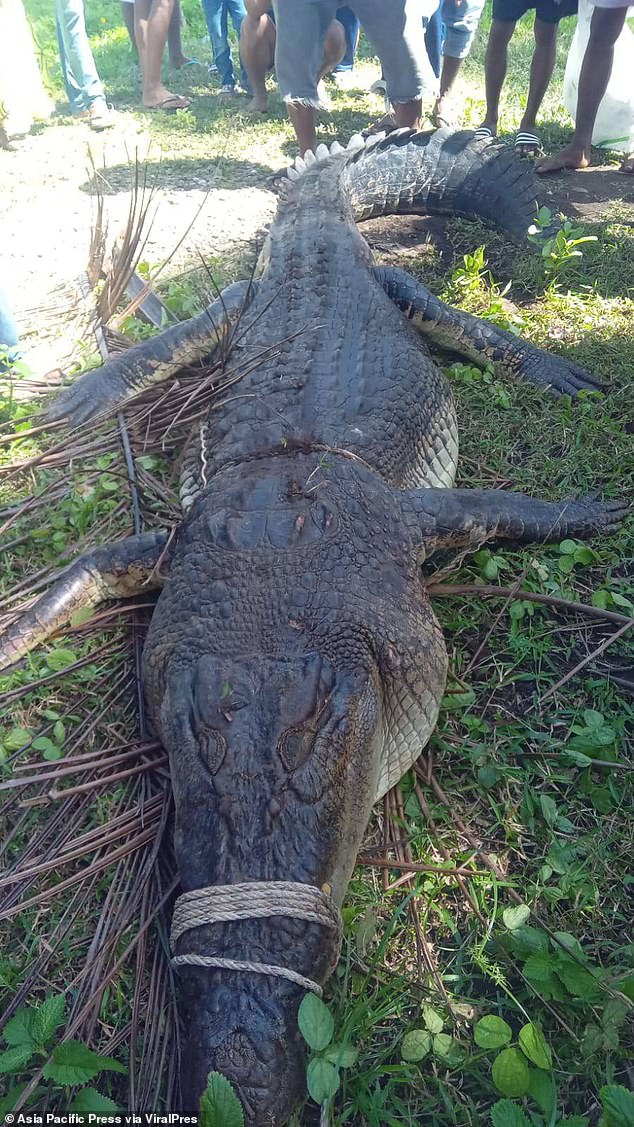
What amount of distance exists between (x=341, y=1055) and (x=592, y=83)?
6.11 m

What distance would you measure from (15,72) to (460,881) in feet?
28.4

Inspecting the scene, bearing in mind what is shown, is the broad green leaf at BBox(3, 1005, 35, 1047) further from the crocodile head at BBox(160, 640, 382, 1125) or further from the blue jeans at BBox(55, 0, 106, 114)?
the blue jeans at BBox(55, 0, 106, 114)

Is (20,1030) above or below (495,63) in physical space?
below

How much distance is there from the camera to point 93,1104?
1273 mm

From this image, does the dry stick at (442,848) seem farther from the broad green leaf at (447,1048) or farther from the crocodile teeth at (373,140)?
the crocodile teeth at (373,140)

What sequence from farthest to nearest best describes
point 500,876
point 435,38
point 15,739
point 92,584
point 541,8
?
1. point 435,38
2. point 541,8
3. point 92,584
4. point 15,739
5. point 500,876

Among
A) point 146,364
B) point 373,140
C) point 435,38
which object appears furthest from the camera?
point 435,38

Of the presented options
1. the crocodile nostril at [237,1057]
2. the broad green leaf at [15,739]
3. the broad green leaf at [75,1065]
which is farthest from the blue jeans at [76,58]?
the crocodile nostril at [237,1057]

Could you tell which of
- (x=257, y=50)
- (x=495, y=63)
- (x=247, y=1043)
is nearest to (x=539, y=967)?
(x=247, y=1043)

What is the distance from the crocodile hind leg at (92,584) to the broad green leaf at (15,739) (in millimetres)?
307

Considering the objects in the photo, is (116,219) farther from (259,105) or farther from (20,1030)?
(20,1030)

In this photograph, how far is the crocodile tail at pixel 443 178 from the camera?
4441 mm

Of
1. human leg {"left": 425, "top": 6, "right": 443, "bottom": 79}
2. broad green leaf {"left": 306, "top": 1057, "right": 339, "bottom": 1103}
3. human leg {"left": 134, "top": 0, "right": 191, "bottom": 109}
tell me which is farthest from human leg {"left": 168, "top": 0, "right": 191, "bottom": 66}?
broad green leaf {"left": 306, "top": 1057, "right": 339, "bottom": 1103}

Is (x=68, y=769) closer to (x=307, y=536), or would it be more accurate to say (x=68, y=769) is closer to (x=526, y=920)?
(x=307, y=536)
